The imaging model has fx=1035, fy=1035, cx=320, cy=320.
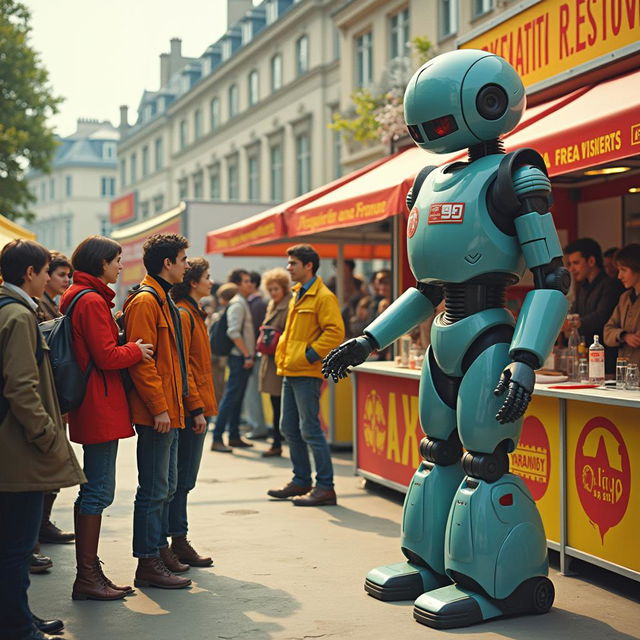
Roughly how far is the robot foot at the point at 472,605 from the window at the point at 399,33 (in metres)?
21.5

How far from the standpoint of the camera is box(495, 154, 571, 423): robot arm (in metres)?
4.47

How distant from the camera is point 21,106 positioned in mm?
28781

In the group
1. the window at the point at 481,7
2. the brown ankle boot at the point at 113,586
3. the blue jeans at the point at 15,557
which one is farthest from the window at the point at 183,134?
the blue jeans at the point at 15,557

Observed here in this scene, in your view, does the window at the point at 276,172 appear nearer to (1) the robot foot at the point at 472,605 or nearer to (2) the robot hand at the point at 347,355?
(2) the robot hand at the point at 347,355

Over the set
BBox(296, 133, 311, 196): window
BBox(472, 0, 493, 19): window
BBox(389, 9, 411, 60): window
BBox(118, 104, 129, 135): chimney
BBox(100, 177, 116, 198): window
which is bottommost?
BBox(296, 133, 311, 196): window

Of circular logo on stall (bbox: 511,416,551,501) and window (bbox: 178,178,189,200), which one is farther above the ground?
window (bbox: 178,178,189,200)

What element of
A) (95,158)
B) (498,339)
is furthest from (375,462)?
(95,158)

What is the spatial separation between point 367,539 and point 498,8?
16.3 metres

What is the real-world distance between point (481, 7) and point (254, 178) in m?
18.6

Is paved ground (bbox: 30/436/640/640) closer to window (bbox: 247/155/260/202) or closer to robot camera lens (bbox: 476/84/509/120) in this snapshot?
robot camera lens (bbox: 476/84/509/120)

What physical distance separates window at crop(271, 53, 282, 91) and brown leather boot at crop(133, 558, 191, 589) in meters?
32.3

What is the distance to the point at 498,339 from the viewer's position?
16.1 ft

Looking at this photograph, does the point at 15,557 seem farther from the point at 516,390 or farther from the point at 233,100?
the point at 233,100

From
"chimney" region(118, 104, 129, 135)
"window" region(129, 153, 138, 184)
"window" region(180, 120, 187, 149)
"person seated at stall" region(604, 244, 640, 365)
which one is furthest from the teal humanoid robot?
"chimney" region(118, 104, 129, 135)
